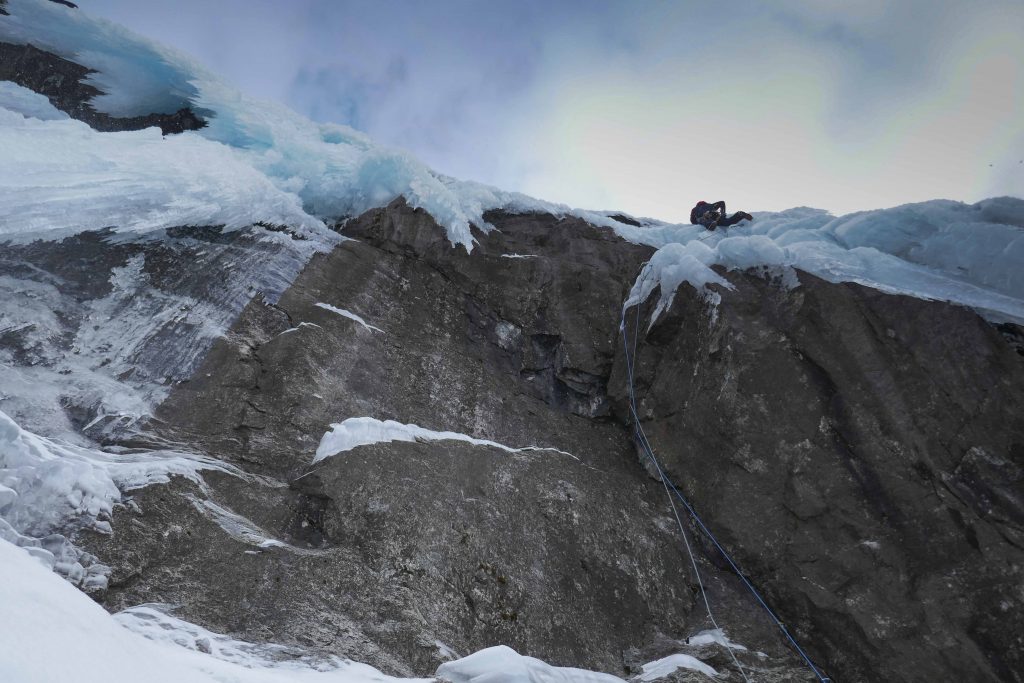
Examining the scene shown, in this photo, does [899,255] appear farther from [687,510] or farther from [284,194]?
[284,194]

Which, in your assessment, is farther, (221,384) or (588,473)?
(588,473)

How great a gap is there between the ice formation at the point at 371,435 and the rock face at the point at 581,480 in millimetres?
118

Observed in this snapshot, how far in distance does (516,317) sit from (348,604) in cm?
554

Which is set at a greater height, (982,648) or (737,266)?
(737,266)

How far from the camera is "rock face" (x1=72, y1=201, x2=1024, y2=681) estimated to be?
5.82 meters

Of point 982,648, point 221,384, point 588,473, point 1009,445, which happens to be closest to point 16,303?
point 221,384

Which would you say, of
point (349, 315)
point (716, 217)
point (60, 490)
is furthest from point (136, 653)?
point (716, 217)

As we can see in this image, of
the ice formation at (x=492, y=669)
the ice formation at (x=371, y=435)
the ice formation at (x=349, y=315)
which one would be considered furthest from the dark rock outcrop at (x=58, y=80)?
the ice formation at (x=492, y=669)

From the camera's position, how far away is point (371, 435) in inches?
288

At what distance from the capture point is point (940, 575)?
716cm

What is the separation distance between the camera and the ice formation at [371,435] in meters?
7.01

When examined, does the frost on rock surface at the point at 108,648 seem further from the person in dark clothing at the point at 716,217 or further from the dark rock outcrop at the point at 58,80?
the person in dark clothing at the point at 716,217

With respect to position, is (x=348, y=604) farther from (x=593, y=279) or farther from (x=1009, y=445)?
(x=1009, y=445)

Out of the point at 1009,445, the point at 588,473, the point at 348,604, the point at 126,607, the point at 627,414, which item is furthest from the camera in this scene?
the point at 627,414
